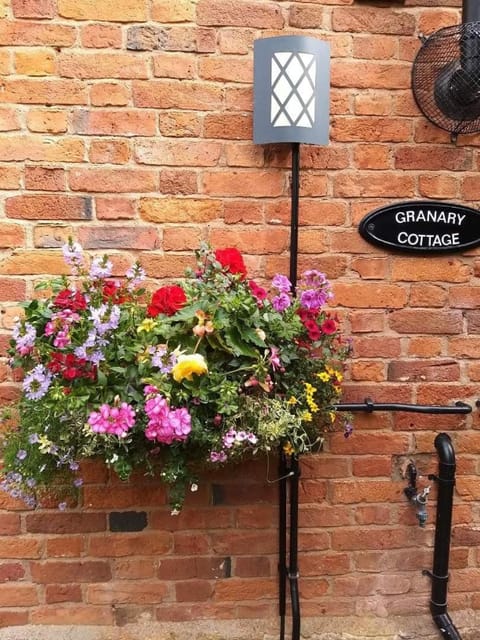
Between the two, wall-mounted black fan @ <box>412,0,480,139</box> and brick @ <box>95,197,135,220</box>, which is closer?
wall-mounted black fan @ <box>412,0,480,139</box>

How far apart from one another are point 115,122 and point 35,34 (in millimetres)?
340

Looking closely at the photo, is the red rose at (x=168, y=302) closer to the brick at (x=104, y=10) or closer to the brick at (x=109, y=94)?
the brick at (x=109, y=94)

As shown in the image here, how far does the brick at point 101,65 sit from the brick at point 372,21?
24.3 inches

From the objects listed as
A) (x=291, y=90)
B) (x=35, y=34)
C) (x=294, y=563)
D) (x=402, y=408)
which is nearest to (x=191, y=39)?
(x=291, y=90)

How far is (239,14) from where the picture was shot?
1.69 metres

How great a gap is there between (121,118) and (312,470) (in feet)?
4.17

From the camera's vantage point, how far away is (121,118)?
1694mm

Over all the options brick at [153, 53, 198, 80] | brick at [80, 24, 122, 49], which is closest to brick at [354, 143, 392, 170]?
brick at [153, 53, 198, 80]

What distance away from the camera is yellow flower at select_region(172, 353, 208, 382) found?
4.27 feet

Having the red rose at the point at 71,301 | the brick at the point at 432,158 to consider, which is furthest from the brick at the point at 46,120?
the brick at the point at 432,158

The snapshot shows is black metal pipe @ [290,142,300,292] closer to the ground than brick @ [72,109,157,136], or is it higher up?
closer to the ground

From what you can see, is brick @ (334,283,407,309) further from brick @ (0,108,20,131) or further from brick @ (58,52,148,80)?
brick @ (0,108,20,131)

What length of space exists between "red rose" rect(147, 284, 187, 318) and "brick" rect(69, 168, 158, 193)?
44cm

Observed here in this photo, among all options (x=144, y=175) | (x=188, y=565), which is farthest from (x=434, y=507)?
(x=144, y=175)
